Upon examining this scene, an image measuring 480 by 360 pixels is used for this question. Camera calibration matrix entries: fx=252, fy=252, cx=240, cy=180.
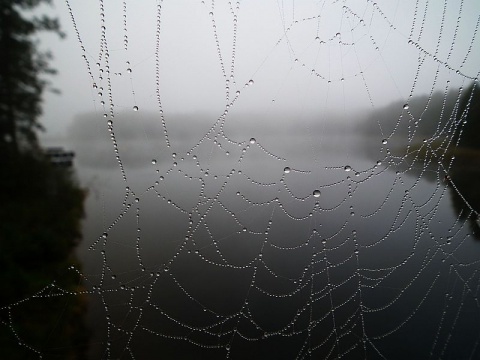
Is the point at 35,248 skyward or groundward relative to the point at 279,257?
skyward

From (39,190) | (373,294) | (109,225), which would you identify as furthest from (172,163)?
(373,294)

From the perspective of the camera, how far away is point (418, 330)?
4.94ft

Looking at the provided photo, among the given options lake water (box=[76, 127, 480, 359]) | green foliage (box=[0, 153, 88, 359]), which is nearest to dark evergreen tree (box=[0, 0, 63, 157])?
green foliage (box=[0, 153, 88, 359])

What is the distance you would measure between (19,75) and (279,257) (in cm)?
146

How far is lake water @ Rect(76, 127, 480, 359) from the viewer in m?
1.12

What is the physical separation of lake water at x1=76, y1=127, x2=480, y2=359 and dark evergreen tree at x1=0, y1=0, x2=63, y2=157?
0.33m

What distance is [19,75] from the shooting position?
905 millimetres

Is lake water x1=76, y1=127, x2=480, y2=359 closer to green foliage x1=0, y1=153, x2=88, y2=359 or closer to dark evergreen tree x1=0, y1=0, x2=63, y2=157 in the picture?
green foliage x1=0, y1=153, x2=88, y2=359

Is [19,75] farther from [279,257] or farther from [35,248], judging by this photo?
[279,257]

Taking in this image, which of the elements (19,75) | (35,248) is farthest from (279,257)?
(19,75)

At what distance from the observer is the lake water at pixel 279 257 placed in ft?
3.67

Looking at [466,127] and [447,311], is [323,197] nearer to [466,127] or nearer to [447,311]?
[466,127]

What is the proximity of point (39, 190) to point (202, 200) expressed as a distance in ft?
2.09

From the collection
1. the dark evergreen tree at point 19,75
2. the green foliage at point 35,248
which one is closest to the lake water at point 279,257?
the green foliage at point 35,248
